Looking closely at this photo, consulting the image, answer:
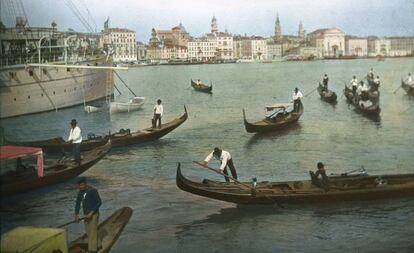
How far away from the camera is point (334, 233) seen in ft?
23.3

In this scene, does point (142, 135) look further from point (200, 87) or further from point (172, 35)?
point (200, 87)

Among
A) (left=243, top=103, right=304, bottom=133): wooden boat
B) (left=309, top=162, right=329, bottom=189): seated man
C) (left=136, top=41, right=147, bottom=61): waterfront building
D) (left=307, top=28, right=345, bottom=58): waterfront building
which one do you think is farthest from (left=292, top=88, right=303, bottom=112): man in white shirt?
(left=309, top=162, right=329, bottom=189): seated man

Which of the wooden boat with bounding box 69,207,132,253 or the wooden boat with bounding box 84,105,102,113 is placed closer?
the wooden boat with bounding box 69,207,132,253

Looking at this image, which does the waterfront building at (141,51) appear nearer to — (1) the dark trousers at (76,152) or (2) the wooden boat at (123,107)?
(2) the wooden boat at (123,107)

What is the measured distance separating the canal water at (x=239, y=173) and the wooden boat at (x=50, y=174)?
0.60 feet

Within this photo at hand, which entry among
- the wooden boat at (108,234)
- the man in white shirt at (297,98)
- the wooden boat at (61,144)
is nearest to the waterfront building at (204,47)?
the man in white shirt at (297,98)

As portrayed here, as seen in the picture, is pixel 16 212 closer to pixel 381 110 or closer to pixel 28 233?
pixel 28 233

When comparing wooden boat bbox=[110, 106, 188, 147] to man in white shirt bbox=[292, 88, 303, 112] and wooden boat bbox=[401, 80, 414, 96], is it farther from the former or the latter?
wooden boat bbox=[401, 80, 414, 96]

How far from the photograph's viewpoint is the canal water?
6.91 meters

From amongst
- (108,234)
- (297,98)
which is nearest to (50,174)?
(108,234)

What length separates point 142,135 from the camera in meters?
12.0

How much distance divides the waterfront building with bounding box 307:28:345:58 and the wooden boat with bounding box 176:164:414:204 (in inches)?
127

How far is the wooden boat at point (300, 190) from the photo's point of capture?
779cm

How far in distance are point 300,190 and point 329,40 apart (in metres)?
5.79
